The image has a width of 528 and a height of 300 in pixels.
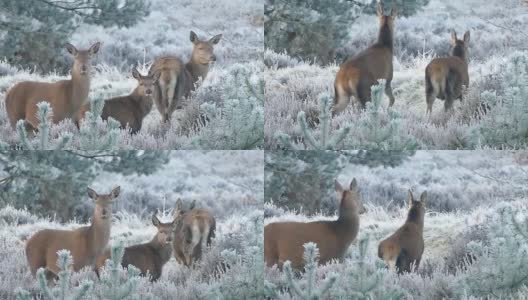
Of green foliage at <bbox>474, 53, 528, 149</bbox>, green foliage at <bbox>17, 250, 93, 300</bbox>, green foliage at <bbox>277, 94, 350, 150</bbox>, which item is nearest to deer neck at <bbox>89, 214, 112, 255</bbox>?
green foliage at <bbox>17, 250, 93, 300</bbox>

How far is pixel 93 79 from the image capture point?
26.5 ft

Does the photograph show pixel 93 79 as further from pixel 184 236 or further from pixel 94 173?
pixel 184 236

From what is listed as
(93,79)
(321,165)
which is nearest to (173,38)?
(93,79)

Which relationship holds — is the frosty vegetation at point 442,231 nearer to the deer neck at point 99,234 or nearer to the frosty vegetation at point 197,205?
the frosty vegetation at point 197,205

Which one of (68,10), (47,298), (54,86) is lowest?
(47,298)

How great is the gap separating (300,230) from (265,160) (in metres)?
0.55

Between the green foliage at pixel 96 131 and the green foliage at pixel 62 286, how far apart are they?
0.77 m

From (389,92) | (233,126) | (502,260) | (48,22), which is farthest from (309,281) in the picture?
(48,22)

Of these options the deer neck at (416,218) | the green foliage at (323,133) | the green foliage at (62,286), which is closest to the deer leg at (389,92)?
the green foliage at (323,133)

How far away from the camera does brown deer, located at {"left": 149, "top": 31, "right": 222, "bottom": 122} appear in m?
8.09

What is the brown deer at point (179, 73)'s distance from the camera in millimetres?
8086

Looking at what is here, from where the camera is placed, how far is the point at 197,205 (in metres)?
8.09

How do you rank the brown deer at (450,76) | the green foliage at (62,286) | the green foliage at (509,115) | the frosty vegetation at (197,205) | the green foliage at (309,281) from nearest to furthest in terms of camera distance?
the green foliage at (62,286)
the green foliage at (309,281)
the frosty vegetation at (197,205)
the green foliage at (509,115)
the brown deer at (450,76)

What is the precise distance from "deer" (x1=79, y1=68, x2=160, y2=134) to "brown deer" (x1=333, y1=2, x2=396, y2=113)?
52.0 inches
